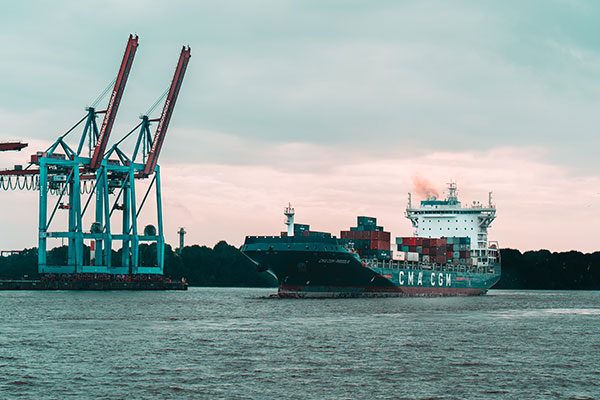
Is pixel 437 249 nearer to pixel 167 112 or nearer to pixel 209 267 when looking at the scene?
pixel 167 112

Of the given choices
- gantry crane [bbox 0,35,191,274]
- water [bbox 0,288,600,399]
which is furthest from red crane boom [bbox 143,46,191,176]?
water [bbox 0,288,600,399]

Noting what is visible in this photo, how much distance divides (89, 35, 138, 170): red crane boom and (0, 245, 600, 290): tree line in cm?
6419

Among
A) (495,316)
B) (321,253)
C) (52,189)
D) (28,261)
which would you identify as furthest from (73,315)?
(28,261)

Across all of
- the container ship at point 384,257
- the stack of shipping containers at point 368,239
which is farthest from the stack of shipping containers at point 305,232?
the stack of shipping containers at point 368,239

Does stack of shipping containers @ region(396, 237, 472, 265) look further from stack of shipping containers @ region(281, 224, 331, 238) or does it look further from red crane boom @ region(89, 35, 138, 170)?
red crane boom @ region(89, 35, 138, 170)

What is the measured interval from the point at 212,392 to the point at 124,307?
136 feet

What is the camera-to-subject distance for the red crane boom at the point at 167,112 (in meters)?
115

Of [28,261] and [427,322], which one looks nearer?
[427,322]

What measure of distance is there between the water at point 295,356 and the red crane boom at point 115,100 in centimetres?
5812

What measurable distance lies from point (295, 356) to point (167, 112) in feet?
285

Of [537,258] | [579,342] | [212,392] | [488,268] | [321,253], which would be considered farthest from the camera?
[537,258]

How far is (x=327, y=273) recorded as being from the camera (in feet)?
240

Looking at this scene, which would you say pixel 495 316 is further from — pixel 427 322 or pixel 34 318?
pixel 34 318

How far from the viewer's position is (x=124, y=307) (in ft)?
213
